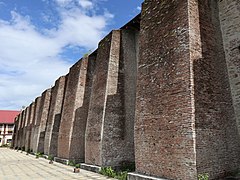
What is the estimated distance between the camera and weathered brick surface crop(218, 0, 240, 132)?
7074 millimetres

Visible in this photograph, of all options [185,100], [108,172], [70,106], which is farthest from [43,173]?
[185,100]

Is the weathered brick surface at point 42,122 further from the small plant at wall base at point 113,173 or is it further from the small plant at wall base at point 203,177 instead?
the small plant at wall base at point 203,177

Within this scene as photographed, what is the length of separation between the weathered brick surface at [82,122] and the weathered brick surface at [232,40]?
30.0 ft

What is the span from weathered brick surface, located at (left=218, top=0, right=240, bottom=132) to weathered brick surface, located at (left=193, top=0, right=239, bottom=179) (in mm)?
169

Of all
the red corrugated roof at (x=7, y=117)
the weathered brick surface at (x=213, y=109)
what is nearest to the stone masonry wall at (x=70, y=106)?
the weathered brick surface at (x=213, y=109)

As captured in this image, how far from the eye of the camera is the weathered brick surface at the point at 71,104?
46.9 ft

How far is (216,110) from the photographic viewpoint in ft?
21.5

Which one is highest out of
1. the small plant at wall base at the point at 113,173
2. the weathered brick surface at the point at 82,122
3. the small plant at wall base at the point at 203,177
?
the weathered brick surface at the point at 82,122

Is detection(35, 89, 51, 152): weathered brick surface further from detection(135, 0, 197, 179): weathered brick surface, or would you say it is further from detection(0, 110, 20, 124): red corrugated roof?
detection(0, 110, 20, 124): red corrugated roof

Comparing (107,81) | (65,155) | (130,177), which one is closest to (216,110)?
(130,177)

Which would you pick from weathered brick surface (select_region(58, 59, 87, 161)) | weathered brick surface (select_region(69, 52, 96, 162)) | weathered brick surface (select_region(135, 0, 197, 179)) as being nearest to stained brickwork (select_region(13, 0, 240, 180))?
weathered brick surface (select_region(135, 0, 197, 179))

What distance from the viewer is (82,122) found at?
13945 millimetres

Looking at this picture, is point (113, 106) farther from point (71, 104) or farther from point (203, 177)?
point (203, 177)

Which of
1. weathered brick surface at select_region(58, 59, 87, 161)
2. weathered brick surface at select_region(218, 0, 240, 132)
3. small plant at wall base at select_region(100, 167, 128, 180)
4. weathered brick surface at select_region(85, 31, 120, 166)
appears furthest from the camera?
weathered brick surface at select_region(58, 59, 87, 161)
